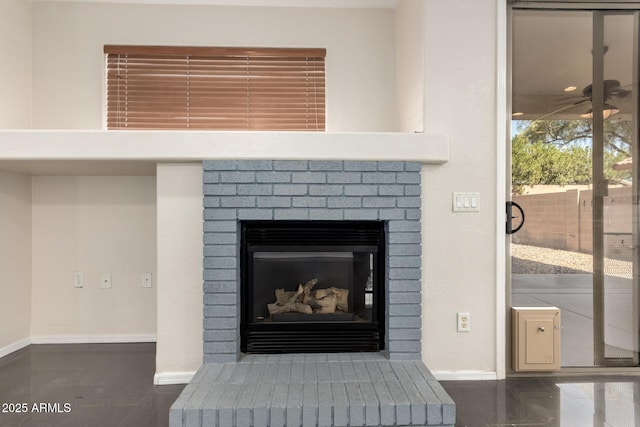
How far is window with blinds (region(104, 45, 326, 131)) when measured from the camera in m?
2.73

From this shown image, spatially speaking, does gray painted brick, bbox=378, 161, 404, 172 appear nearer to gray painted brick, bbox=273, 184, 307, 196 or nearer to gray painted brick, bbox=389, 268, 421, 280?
gray painted brick, bbox=273, 184, 307, 196

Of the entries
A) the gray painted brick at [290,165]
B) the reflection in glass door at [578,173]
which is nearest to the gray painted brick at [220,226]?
the gray painted brick at [290,165]

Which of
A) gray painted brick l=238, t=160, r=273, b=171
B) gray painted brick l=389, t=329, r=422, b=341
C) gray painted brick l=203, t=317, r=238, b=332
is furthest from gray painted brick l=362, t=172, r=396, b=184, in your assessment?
gray painted brick l=203, t=317, r=238, b=332

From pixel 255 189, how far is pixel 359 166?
2.01 feet

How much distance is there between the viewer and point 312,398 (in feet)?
5.53

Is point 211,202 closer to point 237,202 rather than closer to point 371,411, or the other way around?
point 237,202

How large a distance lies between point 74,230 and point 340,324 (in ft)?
7.03

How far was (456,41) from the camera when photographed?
222 cm

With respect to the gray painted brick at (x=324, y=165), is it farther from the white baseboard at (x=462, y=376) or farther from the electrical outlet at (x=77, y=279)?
the electrical outlet at (x=77, y=279)

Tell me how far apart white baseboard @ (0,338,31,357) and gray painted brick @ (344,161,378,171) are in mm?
2688

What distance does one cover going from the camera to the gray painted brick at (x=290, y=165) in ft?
6.91

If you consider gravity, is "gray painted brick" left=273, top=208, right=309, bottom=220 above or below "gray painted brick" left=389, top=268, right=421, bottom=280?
above

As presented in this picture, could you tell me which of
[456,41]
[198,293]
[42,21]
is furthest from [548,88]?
[42,21]

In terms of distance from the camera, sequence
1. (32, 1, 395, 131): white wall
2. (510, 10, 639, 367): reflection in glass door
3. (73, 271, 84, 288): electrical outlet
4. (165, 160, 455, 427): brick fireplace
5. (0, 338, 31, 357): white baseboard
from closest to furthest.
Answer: (165, 160, 455, 427): brick fireplace, (510, 10, 639, 367): reflection in glass door, (0, 338, 31, 357): white baseboard, (32, 1, 395, 131): white wall, (73, 271, 84, 288): electrical outlet
